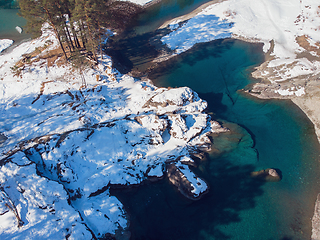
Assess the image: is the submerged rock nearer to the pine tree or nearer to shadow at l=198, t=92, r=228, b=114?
shadow at l=198, t=92, r=228, b=114

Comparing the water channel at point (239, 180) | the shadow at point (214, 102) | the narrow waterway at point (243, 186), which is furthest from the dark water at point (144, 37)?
the shadow at point (214, 102)

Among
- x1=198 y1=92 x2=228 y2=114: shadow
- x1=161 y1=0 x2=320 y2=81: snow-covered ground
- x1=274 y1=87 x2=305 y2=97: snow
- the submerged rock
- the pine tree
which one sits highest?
the pine tree

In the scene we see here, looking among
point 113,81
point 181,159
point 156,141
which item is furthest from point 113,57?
point 181,159

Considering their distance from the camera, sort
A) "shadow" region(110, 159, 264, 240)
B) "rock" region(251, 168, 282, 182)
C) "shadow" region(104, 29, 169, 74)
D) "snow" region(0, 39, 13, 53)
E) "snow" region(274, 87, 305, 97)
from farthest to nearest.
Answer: "snow" region(0, 39, 13, 53)
"shadow" region(104, 29, 169, 74)
"snow" region(274, 87, 305, 97)
"rock" region(251, 168, 282, 182)
"shadow" region(110, 159, 264, 240)

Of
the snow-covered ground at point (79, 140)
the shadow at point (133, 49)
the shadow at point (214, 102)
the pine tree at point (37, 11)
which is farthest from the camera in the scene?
the shadow at point (133, 49)

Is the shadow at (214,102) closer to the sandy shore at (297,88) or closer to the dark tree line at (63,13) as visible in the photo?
the sandy shore at (297,88)

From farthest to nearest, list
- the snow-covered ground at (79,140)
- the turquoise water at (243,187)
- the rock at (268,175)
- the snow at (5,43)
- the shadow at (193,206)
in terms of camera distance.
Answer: the snow at (5,43) < the rock at (268,175) < the turquoise water at (243,187) < the shadow at (193,206) < the snow-covered ground at (79,140)

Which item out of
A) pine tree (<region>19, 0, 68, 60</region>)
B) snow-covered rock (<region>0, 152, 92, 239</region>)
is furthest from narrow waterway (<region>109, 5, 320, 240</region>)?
pine tree (<region>19, 0, 68, 60</region>)
